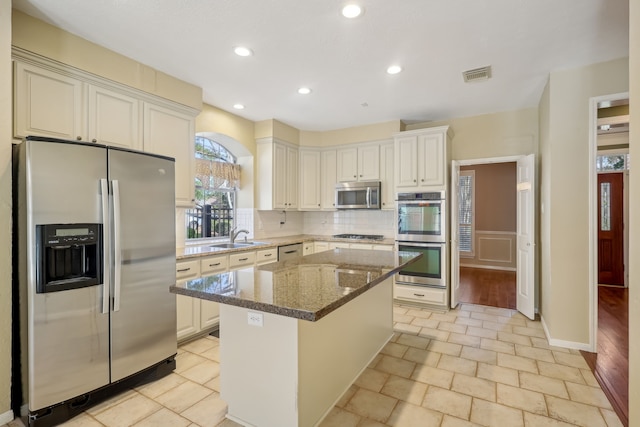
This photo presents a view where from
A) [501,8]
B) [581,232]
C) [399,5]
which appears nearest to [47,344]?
[399,5]

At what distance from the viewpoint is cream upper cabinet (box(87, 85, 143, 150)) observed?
8.50 feet

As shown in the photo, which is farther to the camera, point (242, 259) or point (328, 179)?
point (328, 179)

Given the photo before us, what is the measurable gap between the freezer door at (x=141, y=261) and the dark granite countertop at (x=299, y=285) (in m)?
0.71

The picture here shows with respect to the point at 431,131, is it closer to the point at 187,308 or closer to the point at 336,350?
the point at 336,350

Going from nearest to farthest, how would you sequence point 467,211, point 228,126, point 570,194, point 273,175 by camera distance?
1. point 570,194
2. point 228,126
3. point 273,175
4. point 467,211

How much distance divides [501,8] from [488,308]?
358 cm

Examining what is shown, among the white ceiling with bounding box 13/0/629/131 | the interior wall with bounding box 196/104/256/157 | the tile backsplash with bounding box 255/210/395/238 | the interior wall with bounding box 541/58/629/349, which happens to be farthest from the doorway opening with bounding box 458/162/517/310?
the interior wall with bounding box 196/104/256/157

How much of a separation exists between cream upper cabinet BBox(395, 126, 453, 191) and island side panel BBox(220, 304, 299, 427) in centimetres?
310

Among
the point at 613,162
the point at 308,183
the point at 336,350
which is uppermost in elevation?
the point at 613,162

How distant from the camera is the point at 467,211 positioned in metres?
7.47

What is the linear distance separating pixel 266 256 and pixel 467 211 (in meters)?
5.47

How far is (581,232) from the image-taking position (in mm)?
2934

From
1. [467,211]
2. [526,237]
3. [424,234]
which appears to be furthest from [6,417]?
[467,211]

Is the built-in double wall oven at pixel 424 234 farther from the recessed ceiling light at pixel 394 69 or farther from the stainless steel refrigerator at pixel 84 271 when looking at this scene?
the stainless steel refrigerator at pixel 84 271
